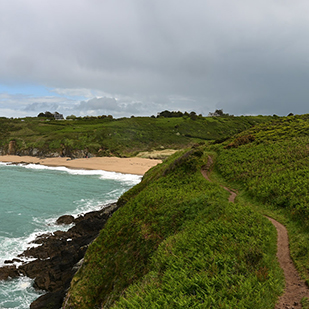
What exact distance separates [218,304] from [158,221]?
8293mm

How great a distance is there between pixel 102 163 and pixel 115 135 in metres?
26.8

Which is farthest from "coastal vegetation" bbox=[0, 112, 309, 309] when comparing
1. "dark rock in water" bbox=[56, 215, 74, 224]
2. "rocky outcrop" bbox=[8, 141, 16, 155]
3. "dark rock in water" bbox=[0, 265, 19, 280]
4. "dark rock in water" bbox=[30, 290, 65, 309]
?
"rocky outcrop" bbox=[8, 141, 16, 155]

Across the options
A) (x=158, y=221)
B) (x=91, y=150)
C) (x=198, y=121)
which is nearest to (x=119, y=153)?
(x=91, y=150)

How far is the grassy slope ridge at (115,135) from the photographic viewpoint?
80.5 m

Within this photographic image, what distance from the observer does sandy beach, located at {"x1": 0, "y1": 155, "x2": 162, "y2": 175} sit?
59719 mm

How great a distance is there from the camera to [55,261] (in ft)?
59.4

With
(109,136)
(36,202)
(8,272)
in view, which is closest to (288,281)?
(8,272)

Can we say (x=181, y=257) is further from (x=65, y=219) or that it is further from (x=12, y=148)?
(x=12, y=148)

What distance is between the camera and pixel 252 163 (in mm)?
22828

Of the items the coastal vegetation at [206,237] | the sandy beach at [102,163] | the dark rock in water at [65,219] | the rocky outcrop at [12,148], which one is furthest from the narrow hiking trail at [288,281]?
the rocky outcrop at [12,148]

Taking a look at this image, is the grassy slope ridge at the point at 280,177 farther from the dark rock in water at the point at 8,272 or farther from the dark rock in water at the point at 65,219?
the dark rock in water at the point at 8,272

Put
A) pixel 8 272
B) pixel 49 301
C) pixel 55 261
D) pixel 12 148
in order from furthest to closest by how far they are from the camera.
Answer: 1. pixel 12 148
2. pixel 55 261
3. pixel 8 272
4. pixel 49 301

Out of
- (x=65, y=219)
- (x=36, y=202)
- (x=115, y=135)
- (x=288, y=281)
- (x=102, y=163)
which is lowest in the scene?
(x=36, y=202)

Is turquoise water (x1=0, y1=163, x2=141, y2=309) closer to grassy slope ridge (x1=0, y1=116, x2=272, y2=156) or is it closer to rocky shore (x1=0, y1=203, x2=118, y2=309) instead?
rocky shore (x1=0, y1=203, x2=118, y2=309)
